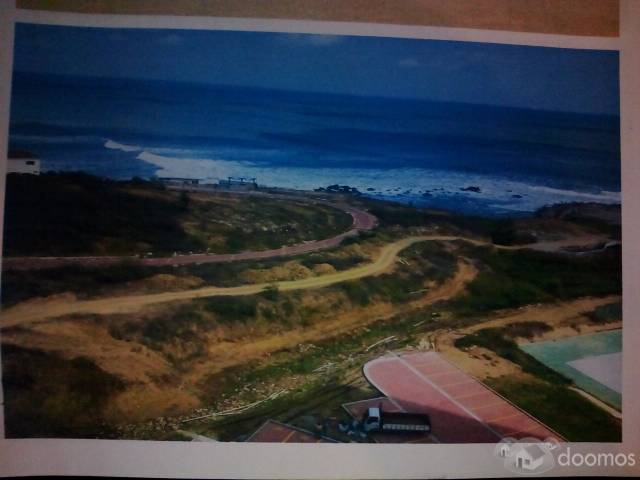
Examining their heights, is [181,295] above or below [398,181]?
below

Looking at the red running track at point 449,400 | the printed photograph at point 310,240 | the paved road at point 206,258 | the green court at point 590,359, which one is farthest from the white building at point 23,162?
the green court at point 590,359

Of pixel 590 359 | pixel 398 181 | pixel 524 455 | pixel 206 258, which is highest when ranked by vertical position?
pixel 398 181

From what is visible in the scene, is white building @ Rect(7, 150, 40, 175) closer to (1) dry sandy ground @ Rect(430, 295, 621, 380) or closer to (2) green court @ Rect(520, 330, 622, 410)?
(1) dry sandy ground @ Rect(430, 295, 621, 380)

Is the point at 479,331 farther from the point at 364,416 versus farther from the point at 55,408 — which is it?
the point at 55,408

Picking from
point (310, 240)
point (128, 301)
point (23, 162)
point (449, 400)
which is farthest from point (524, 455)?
point (23, 162)

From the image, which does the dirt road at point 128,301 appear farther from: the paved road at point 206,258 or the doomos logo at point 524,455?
the doomos logo at point 524,455

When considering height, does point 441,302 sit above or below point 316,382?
above

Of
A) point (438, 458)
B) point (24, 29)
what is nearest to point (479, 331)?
point (438, 458)

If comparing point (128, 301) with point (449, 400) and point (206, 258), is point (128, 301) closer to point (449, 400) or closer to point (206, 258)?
point (206, 258)
